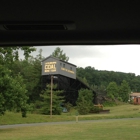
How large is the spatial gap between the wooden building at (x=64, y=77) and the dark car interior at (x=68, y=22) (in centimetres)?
1149

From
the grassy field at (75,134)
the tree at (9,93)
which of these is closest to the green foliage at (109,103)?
the grassy field at (75,134)

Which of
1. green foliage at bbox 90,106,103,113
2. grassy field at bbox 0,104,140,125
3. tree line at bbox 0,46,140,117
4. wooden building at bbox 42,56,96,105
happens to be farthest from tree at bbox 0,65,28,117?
green foliage at bbox 90,106,103,113

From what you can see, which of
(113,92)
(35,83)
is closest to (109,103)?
(113,92)

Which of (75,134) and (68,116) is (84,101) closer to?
(68,116)

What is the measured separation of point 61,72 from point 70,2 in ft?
44.3

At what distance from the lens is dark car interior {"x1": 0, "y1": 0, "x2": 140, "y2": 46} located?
4.53 ft

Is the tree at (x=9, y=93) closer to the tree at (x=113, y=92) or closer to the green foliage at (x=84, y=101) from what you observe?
the tree at (x=113, y=92)

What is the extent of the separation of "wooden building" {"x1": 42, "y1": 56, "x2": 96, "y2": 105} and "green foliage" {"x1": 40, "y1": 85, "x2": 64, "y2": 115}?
419 mm

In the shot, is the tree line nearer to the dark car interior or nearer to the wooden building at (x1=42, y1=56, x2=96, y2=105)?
the wooden building at (x1=42, y1=56, x2=96, y2=105)

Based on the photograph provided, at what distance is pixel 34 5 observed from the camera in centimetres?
139

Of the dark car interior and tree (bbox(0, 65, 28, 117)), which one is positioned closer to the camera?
the dark car interior

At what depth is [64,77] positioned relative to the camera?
1761 centimetres

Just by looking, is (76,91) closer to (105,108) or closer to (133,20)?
(105,108)

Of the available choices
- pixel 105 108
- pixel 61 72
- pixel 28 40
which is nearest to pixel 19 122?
pixel 61 72
